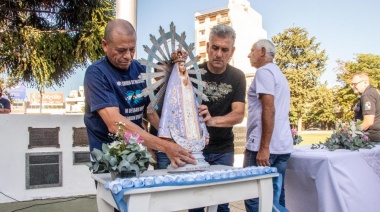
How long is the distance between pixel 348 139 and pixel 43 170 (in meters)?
3.58

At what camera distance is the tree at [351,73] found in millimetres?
31047

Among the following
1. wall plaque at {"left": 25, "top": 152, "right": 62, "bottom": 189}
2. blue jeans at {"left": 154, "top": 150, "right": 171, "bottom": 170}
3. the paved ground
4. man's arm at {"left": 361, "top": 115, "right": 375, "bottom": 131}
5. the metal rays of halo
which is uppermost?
the metal rays of halo

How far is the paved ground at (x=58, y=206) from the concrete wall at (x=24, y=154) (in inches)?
5.4

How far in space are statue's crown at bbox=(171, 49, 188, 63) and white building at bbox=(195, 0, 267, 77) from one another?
41.8 m

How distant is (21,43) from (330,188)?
21.5 feet

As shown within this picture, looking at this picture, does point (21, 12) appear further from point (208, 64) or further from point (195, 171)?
point (195, 171)

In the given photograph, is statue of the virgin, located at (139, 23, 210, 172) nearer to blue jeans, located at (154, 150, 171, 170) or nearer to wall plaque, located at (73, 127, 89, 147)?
blue jeans, located at (154, 150, 171, 170)

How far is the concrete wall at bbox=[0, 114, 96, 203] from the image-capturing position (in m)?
Result: 4.64

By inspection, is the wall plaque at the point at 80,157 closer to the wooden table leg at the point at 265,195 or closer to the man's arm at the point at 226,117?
the man's arm at the point at 226,117

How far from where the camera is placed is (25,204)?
448 centimetres

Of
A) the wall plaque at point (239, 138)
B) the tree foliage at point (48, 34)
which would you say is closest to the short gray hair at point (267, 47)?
the tree foliage at point (48, 34)

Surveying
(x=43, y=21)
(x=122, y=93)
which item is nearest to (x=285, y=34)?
(x=43, y=21)

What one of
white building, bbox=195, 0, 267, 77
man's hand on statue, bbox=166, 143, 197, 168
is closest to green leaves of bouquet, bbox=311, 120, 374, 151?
man's hand on statue, bbox=166, 143, 197, 168

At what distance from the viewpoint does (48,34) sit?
743cm
